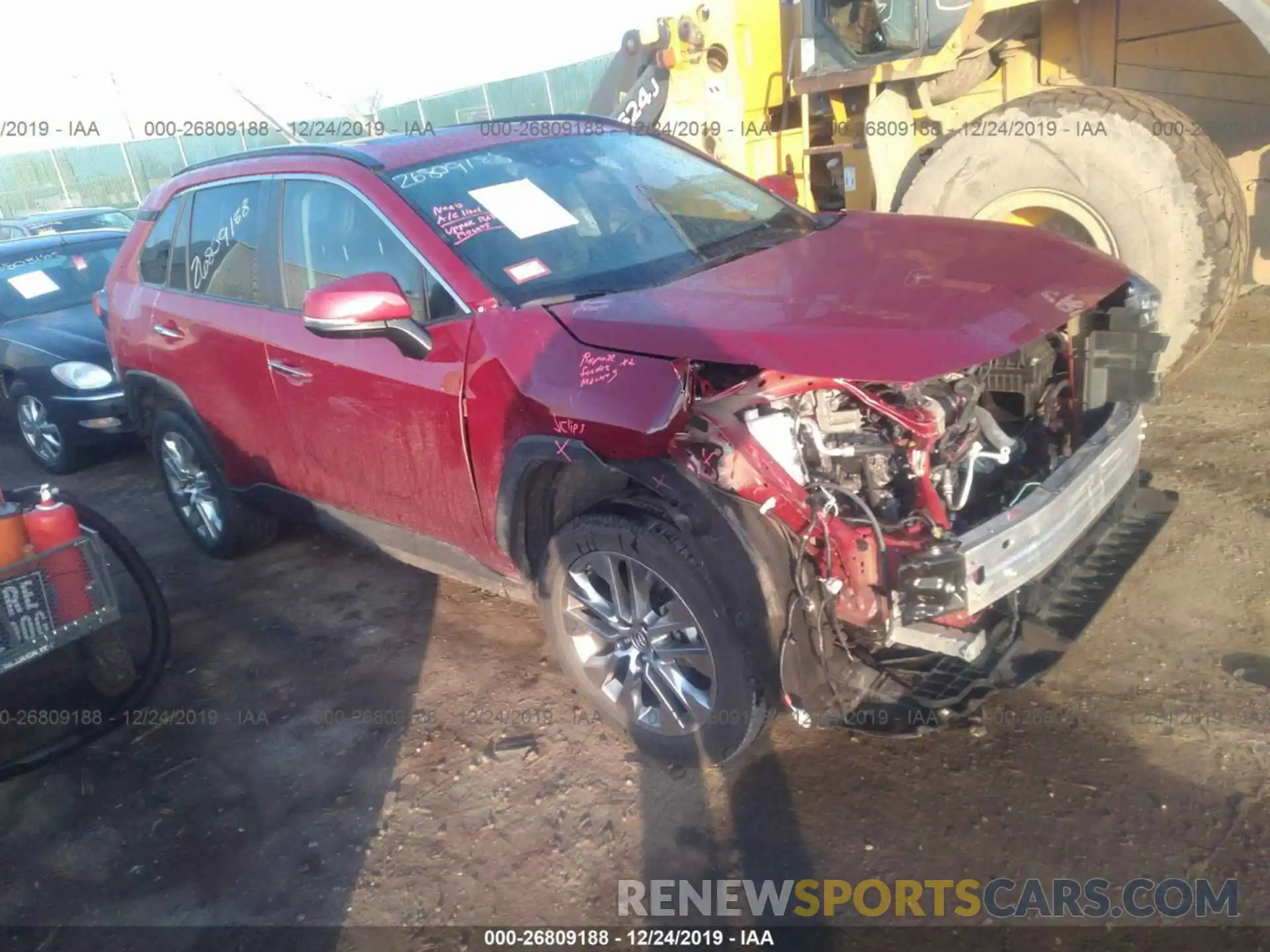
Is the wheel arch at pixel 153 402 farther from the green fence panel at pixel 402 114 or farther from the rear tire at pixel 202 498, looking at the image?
the green fence panel at pixel 402 114

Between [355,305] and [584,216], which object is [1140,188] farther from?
[355,305]

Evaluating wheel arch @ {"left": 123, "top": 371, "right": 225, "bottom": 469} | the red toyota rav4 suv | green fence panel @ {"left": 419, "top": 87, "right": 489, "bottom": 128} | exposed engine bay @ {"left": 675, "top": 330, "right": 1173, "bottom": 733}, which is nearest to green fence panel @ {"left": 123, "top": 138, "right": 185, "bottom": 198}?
green fence panel @ {"left": 419, "top": 87, "right": 489, "bottom": 128}

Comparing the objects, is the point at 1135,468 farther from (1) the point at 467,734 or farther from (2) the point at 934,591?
(1) the point at 467,734

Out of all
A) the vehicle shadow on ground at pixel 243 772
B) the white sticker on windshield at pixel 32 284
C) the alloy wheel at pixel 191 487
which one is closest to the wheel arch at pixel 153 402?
the alloy wheel at pixel 191 487

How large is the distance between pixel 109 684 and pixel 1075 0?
5700 millimetres

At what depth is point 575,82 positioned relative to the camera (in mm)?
18016

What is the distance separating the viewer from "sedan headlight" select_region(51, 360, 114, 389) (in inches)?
256

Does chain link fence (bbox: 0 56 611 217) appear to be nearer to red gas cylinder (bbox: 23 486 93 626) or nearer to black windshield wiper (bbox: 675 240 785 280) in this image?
black windshield wiper (bbox: 675 240 785 280)

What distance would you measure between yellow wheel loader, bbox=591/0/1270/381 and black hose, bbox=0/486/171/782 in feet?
9.25

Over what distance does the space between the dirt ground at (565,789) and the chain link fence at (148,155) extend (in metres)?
16.6

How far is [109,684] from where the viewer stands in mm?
3762

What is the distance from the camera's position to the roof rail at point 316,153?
3.45 metres

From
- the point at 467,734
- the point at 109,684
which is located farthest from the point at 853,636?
the point at 109,684

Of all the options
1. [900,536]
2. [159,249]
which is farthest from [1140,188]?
[159,249]
